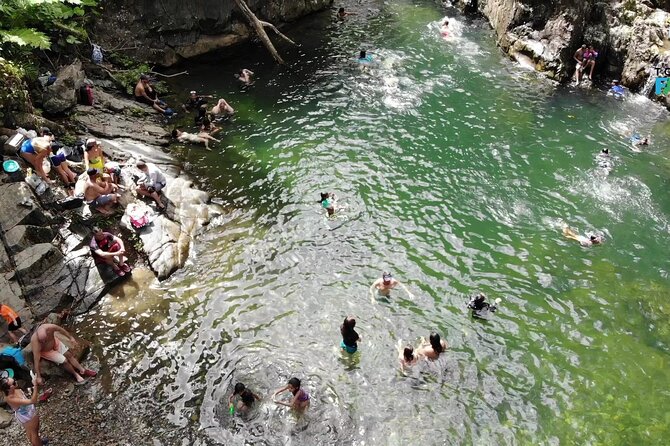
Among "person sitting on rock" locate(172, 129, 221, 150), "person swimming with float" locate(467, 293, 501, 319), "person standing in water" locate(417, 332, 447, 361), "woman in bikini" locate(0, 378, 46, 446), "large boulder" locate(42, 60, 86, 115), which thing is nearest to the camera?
"woman in bikini" locate(0, 378, 46, 446)

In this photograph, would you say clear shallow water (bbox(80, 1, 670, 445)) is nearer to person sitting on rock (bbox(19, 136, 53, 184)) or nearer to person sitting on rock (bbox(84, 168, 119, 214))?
person sitting on rock (bbox(84, 168, 119, 214))

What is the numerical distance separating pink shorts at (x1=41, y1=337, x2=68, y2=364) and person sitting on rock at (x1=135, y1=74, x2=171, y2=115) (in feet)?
47.8

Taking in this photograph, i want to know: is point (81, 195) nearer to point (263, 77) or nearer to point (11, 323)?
point (11, 323)

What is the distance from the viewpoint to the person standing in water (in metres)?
12.2

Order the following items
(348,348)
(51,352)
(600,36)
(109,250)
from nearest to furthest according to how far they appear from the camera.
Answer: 1. (51,352)
2. (348,348)
3. (109,250)
4. (600,36)

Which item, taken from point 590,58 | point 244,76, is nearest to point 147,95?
point 244,76

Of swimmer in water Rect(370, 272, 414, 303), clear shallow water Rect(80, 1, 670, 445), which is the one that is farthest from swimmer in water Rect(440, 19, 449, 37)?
swimmer in water Rect(370, 272, 414, 303)

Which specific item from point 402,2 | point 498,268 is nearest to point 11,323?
point 498,268

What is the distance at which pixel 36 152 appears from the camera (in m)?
15.6

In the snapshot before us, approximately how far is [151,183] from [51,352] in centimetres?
750

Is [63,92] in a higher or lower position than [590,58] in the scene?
lower

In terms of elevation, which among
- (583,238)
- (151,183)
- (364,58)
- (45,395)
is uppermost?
(364,58)

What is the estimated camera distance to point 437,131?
72.5 ft

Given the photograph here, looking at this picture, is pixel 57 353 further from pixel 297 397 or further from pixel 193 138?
pixel 193 138
